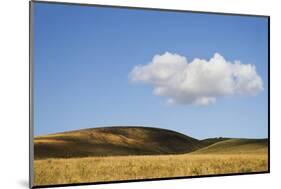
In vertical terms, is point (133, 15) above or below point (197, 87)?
above

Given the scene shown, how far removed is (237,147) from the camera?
8.02 metres

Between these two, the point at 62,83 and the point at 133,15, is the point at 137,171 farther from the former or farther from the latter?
the point at 133,15

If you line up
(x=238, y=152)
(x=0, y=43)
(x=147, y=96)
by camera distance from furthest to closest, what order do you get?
(x=238, y=152) → (x=147, y=96) → (x=0, y=43)

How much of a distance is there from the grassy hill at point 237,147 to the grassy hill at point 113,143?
21 centimetres

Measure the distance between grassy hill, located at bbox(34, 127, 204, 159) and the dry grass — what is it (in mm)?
80

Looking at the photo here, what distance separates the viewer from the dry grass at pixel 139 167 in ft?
23.1

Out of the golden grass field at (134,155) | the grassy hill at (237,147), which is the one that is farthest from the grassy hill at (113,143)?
the grassy hill at (237,147)

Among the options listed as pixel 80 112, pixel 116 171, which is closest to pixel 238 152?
pixel 116 171

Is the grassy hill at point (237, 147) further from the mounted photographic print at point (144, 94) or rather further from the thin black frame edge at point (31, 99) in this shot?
the thin black frame edge at point (31, 99)

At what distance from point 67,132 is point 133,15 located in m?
1.77

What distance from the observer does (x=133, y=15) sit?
749cm

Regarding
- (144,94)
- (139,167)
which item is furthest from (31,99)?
(139,167)

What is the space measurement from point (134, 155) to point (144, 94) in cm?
81

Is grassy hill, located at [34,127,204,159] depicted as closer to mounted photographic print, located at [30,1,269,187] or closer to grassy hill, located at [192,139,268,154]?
mounted photographic print, located at [30,1,269,187]
